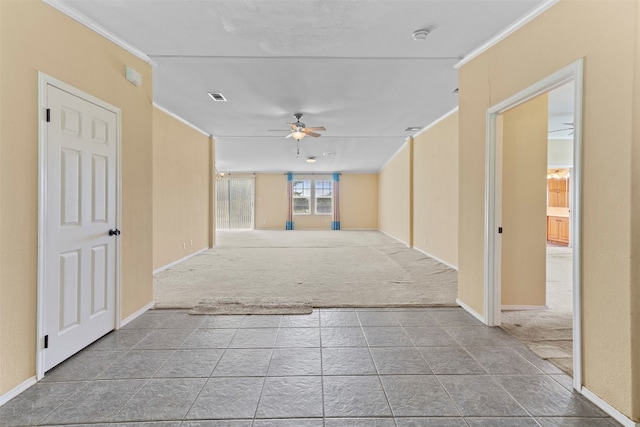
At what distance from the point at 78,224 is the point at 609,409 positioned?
364 centimetres

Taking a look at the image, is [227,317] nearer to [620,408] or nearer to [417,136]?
[620,408]

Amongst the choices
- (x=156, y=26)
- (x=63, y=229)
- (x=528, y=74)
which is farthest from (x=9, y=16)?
(x=528, y=74)

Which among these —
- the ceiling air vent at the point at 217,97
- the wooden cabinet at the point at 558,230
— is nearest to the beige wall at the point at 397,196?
the wooden cabinet at the point at 558,230

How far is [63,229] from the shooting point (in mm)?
2123

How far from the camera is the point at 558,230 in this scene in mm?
8180

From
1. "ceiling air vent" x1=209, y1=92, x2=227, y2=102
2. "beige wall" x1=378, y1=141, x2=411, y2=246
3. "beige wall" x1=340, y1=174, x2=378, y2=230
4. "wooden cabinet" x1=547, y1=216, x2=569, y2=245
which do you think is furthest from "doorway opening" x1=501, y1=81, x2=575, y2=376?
"beige wall" x1=340, y1=174, x2=378, y2=230

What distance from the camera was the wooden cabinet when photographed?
7902 millimetres

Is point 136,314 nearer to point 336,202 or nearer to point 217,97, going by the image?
point 217,97

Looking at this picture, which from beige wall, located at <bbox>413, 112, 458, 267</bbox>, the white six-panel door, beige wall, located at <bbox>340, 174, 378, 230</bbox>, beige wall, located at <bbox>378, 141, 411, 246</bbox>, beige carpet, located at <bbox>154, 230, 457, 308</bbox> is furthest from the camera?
beige wall, located at <bbox>340, 174, 378, 230</bbox>

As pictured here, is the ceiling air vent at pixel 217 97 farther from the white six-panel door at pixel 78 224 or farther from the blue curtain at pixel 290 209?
the blue curtain at pixel 290 209

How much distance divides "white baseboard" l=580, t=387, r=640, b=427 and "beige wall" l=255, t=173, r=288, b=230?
11384 mm

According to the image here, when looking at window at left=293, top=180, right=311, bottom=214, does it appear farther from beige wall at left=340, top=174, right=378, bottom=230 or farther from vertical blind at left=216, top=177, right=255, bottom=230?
vertical blind at left=216, top=177, right=255, bottom=230

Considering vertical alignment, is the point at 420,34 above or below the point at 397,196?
above

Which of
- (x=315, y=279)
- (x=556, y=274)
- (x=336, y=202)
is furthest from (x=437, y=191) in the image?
(x=336, y=202)
